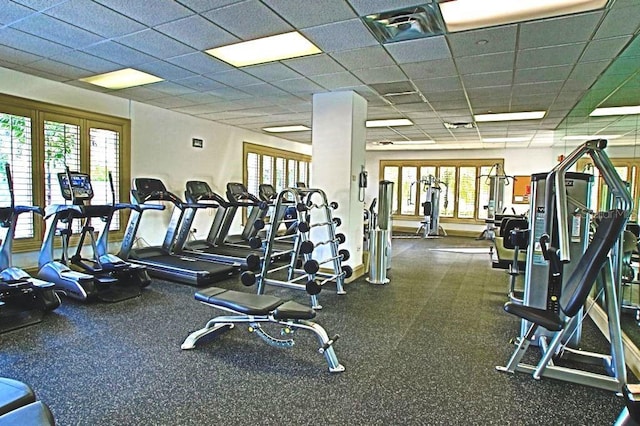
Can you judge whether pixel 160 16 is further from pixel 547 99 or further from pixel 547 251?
pixel 547 99

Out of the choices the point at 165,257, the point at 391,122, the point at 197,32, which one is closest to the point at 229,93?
the point at 197,32

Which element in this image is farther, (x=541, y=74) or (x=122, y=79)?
(x=122, y=79)

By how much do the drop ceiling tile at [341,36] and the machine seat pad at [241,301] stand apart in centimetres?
231

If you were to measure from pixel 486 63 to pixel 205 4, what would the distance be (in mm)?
2859

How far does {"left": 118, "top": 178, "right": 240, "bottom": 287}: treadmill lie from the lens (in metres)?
5.11

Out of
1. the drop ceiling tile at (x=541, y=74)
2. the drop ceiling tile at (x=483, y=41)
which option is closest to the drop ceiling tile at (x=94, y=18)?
the drop ceiling tile at (x=483, y=41)

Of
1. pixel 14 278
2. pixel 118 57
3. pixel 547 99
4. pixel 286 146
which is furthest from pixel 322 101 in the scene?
pixel 286 146

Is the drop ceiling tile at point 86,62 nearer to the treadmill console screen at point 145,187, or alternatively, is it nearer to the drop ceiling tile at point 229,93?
the drop ceiling tile at point 229,93

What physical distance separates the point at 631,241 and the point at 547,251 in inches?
74.2

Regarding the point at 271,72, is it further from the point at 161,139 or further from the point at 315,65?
the point at 161,139

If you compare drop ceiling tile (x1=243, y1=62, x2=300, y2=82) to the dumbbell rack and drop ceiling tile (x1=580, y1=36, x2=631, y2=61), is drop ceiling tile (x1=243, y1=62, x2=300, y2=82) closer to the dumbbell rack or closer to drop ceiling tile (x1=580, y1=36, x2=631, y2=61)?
the dumbbell rack

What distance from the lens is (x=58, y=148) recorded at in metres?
5.46

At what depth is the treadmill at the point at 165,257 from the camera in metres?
5.11

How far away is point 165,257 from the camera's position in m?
5.93
